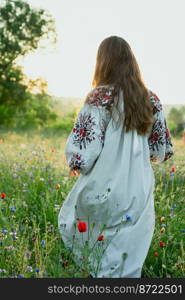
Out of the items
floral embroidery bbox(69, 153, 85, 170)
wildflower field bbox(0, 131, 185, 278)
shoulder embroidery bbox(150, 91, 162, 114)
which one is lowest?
wildflower field bbox(0, 131, 185, 278)

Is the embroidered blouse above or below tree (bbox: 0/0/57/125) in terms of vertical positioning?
below

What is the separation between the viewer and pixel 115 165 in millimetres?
3430

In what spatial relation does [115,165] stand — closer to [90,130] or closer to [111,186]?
[111,186]

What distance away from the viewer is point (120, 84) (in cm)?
350

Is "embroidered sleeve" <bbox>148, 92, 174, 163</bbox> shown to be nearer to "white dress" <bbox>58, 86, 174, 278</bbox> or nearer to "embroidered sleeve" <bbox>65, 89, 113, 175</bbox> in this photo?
"white dress" <bbox>58, 86, 174, 278</bbox>

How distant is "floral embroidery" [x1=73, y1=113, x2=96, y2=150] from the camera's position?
339 centimetres

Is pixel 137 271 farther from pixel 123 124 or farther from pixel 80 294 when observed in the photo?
pixel 123 124

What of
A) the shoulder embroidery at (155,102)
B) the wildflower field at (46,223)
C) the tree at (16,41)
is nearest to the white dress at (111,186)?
the wildflower field at (46,223)

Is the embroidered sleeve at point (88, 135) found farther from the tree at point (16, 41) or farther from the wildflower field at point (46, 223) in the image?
the tree at point (16, 41)

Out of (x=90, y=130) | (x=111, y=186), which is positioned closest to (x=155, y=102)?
(x=90, y=130)

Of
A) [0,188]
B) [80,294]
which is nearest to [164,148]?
[80,294]

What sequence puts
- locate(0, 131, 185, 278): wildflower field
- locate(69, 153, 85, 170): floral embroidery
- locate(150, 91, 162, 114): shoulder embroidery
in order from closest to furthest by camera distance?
locate(0, 131, 185, 278): wildflower field → locate(69, 153, 85, 170): floral embroidery → locate(150, 91, 162, 114): shoulder embroidery

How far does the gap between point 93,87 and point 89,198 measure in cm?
88

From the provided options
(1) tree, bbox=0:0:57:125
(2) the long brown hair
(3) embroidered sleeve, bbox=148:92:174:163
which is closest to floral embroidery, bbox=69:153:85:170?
(2) the long brown hair
